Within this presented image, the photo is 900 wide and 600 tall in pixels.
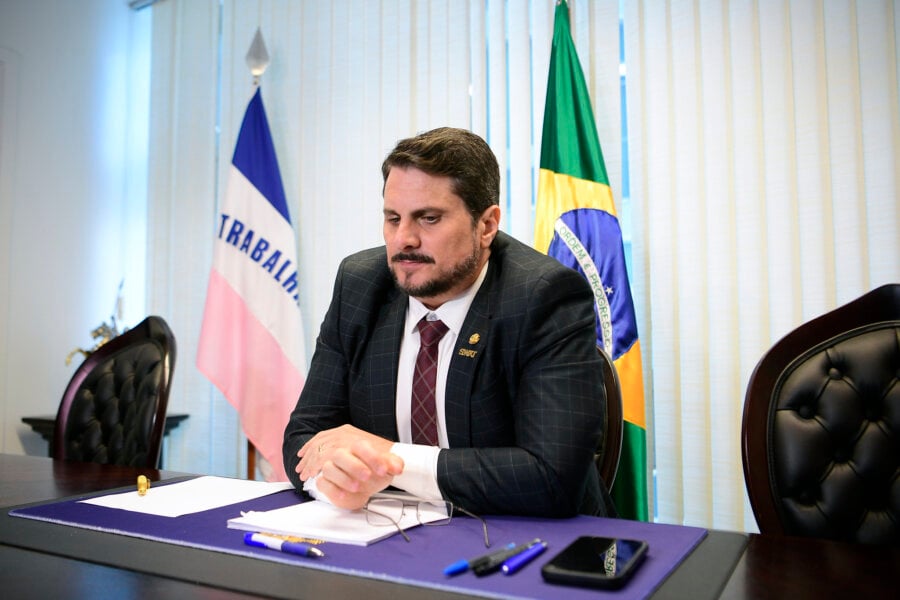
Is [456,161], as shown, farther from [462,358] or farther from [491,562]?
[491,562]

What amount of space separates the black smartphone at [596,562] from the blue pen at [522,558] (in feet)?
Answer: 0.12

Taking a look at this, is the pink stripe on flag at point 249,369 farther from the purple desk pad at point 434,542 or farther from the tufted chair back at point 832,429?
the tufted chair back at point 832,429

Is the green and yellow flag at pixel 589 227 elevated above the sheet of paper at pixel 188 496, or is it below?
above

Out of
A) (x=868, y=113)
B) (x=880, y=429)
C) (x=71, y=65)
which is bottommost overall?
(x=880, y=429)

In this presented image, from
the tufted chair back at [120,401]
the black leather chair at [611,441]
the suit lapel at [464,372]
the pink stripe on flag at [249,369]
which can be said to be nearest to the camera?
the suit lapel at [464,372]

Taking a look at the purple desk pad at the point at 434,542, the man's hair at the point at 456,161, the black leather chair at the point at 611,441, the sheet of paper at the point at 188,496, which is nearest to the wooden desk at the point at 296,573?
the purple desk pad at the point at 434,542

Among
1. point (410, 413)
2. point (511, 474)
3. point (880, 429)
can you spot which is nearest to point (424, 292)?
point (410, 413)

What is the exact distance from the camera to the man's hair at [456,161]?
61.1 inches

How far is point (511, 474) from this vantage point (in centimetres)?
122

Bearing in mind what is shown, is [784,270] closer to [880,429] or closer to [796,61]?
[796,61]

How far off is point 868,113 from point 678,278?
33.7 inches

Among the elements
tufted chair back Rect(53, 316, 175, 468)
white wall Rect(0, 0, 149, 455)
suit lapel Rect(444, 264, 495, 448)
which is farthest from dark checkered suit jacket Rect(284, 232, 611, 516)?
white wall Rect(0, 0, 149, 455)

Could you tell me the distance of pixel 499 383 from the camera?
1.50 metres

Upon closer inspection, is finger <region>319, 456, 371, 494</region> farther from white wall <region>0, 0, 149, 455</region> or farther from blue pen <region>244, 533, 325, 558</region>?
white wall <region>0, 0, 149, 455</region>
